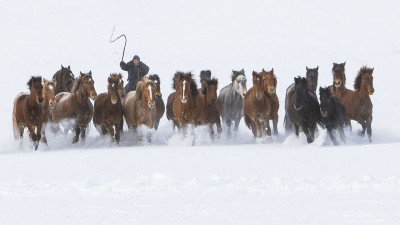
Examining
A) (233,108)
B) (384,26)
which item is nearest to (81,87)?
(233,108)

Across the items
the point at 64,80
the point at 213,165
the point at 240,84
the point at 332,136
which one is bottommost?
the point at 213,165

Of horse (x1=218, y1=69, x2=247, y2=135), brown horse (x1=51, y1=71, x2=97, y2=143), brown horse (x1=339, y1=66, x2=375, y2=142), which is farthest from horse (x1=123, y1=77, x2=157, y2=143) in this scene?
brown horse (x1=339, y1=66, x2=375, y2=142)

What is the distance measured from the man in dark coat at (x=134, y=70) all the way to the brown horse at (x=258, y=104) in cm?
295

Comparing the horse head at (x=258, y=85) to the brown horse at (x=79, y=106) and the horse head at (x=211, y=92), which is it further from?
the brown horse at (x=79, y=106)

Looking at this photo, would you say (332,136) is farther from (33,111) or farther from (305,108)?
(33,111)

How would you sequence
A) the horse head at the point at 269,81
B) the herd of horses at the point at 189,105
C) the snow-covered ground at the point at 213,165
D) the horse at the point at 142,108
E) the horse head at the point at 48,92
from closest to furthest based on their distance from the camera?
the snow-covered ground at the point at 213,165, the herd of horses at the point at 189,105, the horse head at the point at 48,92, the horse head at the point at 269,81, the horse at the point at 142,108

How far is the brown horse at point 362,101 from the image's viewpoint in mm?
15492

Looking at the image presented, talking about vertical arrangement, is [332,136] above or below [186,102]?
below

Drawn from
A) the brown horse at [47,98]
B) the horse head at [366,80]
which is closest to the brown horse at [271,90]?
the horse head at [366,80]

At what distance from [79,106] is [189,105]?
89.2 inches

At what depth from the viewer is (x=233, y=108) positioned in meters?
17.9

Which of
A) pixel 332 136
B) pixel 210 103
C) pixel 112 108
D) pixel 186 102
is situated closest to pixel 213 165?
pixel 332 136

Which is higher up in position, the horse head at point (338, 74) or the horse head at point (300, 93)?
the horse head at point (338, 74)

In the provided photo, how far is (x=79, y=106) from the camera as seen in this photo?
16297 mm
